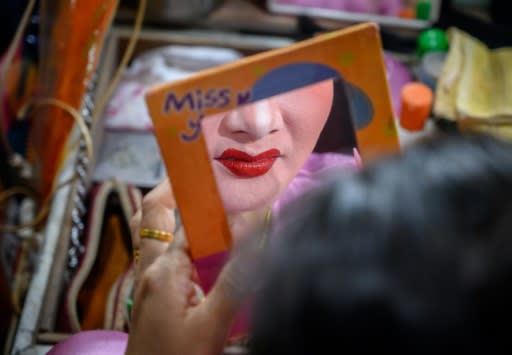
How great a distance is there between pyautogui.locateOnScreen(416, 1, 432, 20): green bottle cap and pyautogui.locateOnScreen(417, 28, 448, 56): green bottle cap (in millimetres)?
93

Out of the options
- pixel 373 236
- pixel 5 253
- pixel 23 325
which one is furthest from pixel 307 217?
pixel 5 253

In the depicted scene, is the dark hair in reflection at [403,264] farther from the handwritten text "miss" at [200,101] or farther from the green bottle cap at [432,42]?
the green bottle cap at [432,42]

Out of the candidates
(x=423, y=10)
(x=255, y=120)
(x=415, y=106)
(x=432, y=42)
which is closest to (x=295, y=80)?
(x=255, y=120)

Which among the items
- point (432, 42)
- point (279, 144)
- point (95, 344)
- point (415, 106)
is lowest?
point (95, 344)

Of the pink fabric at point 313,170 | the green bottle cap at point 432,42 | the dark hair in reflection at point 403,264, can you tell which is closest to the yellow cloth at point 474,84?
the green bottle cap at point 432,42

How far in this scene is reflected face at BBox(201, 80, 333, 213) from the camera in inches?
19.6

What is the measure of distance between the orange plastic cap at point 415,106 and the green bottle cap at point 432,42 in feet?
0.35

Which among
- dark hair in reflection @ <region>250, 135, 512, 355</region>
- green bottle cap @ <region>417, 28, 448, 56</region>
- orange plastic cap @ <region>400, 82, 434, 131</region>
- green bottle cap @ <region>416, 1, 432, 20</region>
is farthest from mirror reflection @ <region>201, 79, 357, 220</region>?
green bottle cap @ <region>416, 1, 432, 20</region>

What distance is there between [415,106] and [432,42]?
18 centimetres

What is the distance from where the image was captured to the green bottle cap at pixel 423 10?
4.36ft

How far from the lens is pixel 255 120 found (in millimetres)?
507

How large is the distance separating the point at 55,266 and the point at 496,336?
798mm

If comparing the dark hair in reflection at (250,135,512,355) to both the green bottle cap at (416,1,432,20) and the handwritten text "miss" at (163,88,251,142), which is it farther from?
the green bottle cap at (416,1,432,20)

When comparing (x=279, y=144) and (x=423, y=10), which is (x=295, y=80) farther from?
(x=423, y=10)
